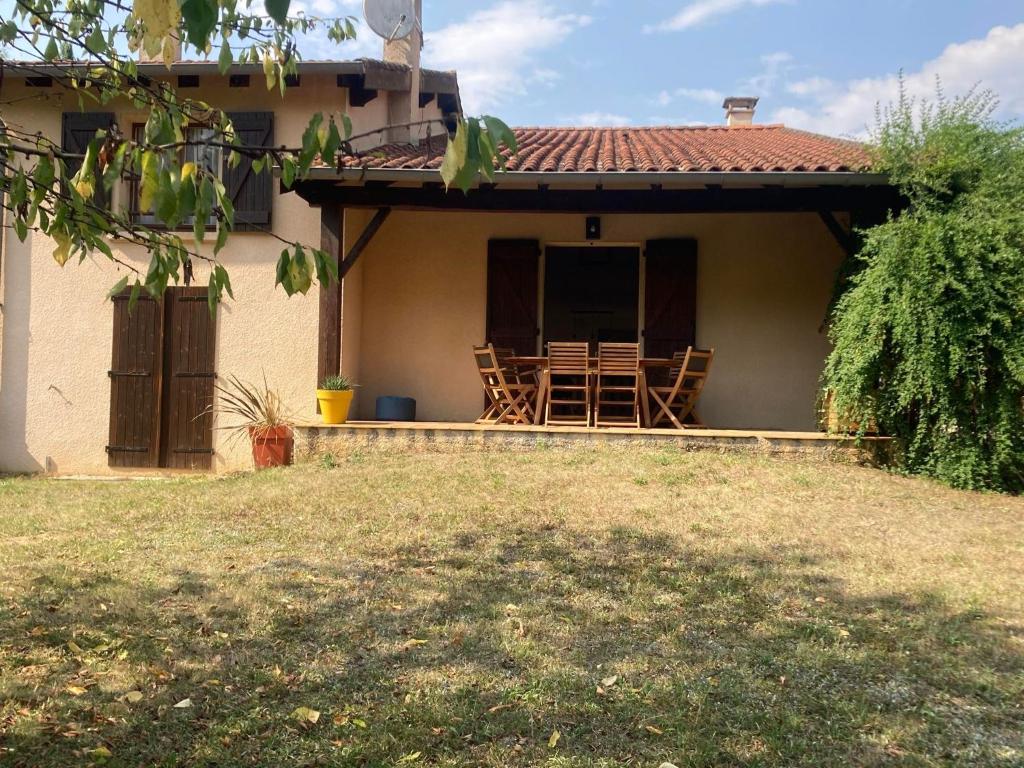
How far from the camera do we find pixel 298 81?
7562 millimetres

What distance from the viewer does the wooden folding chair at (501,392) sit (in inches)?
275

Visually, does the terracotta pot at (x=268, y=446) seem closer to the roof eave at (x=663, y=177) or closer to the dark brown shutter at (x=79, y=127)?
the roof eave at (x=663, y=177)

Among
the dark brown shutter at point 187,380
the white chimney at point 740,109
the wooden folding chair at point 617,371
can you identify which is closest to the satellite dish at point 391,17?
the dark brown shutter at point 187,380

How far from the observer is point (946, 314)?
18.4 feet

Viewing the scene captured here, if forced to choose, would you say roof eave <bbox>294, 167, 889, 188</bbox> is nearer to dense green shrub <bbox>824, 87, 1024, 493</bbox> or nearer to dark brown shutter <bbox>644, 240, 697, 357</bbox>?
dense green shrub <bbox>824, 87, 1024, 493</bbox>

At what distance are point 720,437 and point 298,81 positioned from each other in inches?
222

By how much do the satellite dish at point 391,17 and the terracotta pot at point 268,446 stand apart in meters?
4.87

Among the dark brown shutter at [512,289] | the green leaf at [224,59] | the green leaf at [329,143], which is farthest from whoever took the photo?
the dark brown shutter at [512,289]

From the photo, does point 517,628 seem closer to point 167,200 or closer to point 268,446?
point 167,200

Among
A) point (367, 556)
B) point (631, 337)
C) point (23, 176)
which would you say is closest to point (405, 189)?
point (631, 337)

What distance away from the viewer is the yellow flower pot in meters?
6.71

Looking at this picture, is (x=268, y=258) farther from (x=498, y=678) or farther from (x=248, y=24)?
(x=498, y=678)

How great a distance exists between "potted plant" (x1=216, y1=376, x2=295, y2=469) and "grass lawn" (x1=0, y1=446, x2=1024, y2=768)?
1478 mm

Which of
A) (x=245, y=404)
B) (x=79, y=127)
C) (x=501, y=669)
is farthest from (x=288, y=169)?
(x=79, y=127)
